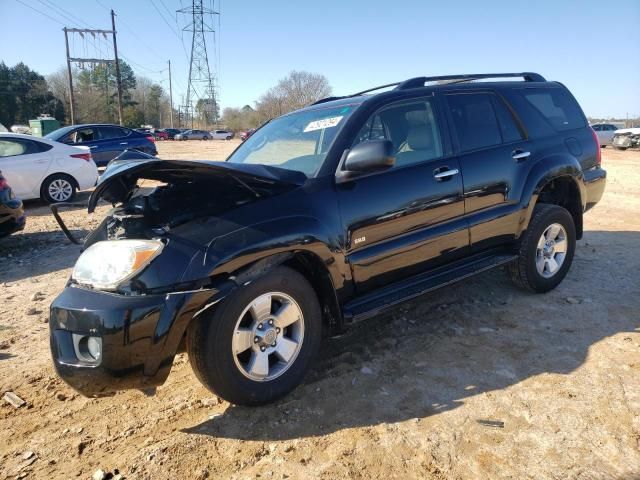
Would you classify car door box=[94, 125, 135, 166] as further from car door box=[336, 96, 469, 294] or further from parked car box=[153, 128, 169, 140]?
parked car box=[153, 128, 169, 140]

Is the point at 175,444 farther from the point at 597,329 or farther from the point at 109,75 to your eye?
the point at 109,75

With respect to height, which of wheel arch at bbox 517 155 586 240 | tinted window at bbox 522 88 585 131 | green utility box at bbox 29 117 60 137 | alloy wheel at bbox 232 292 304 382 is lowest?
alloy wheel at bbox 232 292 304 382

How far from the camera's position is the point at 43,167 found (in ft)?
31.3

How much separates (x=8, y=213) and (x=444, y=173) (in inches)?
230

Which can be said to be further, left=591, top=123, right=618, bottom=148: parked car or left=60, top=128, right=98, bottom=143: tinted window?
left=591, top=123, right=618, bottom=148: parked car

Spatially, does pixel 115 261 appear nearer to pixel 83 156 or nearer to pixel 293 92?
pixel 83 156

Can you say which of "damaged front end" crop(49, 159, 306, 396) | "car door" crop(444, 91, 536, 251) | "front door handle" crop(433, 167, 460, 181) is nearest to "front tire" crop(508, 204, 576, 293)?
"car door" crop(444, 91, 536, 251)

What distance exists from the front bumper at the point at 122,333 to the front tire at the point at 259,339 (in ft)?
0.42

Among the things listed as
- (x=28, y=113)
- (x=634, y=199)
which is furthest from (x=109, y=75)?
(x=634, y=199)

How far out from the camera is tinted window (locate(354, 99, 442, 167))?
3.47m

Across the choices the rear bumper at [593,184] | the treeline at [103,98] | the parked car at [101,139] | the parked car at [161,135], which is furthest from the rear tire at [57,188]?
the parked car at [161,135]

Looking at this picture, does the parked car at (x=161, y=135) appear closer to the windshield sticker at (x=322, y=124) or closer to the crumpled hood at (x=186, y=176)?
the windshield sticker at (x=322, y=124)

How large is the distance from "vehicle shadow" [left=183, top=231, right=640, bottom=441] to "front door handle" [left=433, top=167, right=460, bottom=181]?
3.98ft

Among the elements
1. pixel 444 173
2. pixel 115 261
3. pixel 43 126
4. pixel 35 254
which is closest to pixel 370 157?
pixel 444 173
